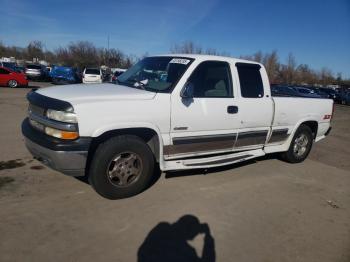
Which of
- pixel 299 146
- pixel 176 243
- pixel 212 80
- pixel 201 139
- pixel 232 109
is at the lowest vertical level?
pixel 176 243

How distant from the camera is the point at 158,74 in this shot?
498cm

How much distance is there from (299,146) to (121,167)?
4226mm

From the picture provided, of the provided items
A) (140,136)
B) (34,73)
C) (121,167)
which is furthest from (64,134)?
(34,73)

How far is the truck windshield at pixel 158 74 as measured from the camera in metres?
4.74

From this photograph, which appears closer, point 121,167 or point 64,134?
point 64,134

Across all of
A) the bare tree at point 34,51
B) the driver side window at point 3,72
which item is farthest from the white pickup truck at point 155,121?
the bare tree at point 34,51

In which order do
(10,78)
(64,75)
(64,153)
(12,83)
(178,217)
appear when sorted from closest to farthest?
1. (64,153)
2. (178,217)
3. (10,78)
4. (12,83)
5. (64,75)

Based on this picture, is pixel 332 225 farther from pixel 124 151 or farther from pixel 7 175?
pixel 7 175

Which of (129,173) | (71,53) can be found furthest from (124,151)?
(71,53)

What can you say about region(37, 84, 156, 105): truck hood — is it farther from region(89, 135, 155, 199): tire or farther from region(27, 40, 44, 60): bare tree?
region(27, 40, 44, 60): bare tree

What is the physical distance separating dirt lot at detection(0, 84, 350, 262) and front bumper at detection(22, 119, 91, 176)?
530 millimetres

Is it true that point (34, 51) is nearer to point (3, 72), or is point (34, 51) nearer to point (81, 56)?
point (81, 56)

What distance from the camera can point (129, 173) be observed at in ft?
14.5

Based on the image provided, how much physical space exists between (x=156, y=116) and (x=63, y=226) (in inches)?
69.4
